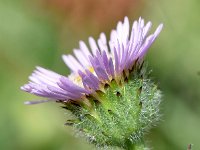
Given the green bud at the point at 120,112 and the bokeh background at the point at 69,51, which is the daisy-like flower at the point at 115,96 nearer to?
the green bud at the point at 120,112

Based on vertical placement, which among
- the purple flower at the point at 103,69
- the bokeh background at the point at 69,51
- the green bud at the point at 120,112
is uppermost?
the bokeh background at the point at 69,51

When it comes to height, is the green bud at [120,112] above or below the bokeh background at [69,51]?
below

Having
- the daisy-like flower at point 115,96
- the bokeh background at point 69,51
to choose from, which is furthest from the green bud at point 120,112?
the bokeh background at point 69,51

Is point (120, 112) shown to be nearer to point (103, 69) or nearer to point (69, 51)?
point (103, 69)

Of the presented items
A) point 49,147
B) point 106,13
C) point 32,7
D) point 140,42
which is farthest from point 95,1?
point 140,42

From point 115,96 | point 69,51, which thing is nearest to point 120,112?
point 115,96

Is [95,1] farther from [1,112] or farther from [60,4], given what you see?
[1,112]
